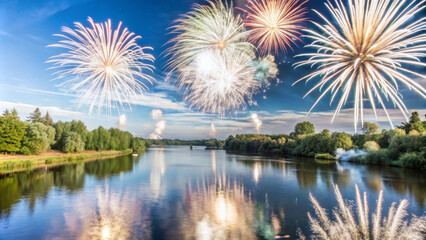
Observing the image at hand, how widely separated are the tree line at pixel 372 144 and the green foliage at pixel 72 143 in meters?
79.1

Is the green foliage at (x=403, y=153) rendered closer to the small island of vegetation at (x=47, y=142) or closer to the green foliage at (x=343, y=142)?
the green foliage at (x=343, y=142)

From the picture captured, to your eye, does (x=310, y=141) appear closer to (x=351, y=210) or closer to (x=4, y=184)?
(x=351, y=210)

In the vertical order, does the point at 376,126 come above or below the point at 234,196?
above

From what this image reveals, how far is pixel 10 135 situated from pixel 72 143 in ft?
75.8

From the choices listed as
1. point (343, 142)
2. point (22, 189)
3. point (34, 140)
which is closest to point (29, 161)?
point (34, 140)

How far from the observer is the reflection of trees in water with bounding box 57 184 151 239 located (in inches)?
692

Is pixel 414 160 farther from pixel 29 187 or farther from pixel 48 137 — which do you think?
pixel 48 137

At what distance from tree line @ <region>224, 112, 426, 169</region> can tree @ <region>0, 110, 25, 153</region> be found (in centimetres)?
8514

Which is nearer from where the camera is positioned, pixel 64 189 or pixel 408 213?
pixel 408 213

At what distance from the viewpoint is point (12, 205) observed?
2483 centimetres

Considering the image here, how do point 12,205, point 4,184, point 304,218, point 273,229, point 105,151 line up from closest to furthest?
1. point 273,229
2. point 304,218
3. point 12,205
4. point 4,184
5. point 105,151

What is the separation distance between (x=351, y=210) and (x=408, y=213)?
448 centimetres

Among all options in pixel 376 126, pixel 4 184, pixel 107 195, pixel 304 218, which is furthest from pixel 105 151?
pixel 376 126

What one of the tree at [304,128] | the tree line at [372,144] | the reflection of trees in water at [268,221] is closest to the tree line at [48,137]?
the reflection of trees in water at [268,221]
